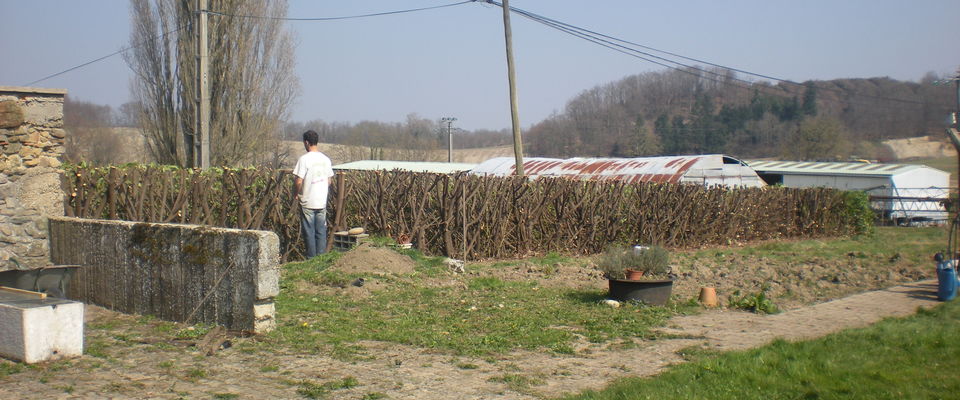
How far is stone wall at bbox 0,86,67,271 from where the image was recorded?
26.5 ft

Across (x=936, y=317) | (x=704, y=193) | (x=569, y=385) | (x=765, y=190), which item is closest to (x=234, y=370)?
(x=569, y=385)

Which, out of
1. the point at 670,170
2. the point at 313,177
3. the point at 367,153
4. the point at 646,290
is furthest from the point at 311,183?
the point at 367,153

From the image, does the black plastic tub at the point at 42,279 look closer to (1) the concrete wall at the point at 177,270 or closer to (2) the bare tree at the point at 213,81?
(1) the concrete wall at the point at 177,270

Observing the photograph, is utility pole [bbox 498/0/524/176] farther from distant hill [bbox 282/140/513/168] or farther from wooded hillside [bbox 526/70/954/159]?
wooded hillside [bbox 526/70/954/159]

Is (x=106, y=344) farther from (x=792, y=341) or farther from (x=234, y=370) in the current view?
(x=792, y=341)

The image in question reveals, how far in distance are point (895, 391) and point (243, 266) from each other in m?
4.94

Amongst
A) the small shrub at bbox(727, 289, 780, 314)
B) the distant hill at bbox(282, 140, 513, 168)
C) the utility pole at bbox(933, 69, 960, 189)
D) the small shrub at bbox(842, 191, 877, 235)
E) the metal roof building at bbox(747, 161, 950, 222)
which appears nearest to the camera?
the small shrub at bbox(727, 289, 780, 314)

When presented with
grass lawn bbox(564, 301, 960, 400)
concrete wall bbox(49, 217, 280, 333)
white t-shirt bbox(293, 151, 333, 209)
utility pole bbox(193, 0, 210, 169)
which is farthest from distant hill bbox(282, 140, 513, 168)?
grass lawn bbox(564, 301, 960, 400)

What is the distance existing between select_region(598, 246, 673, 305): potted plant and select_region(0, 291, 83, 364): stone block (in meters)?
5.43

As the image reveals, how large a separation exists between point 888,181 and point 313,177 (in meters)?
33.5

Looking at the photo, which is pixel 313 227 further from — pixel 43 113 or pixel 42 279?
pixel 42 279

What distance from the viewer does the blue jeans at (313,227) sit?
10.6 meters

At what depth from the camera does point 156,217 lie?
35.7 ft

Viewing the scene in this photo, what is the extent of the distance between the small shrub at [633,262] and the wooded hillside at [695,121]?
48891mm
